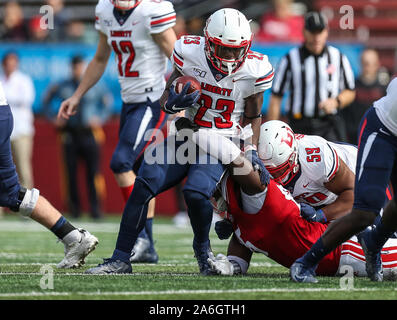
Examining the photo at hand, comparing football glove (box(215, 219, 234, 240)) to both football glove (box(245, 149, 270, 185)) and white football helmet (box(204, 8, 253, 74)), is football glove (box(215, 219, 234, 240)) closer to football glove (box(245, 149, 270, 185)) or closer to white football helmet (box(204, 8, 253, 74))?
football glove (box(245, 149, 270, 185))

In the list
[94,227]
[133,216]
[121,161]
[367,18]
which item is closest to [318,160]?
[133,216]

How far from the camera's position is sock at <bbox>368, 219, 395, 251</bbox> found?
13.4 ft

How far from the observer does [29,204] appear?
4.66 meters

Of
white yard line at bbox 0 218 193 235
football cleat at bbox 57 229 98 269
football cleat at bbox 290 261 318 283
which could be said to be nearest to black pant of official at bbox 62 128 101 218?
white yard line at bbox 0 218 193 235

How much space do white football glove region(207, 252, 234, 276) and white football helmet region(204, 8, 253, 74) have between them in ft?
3.34

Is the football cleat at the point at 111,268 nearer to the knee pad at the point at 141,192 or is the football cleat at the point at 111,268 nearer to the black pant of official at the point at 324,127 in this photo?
the knee pad at the point at 141,192

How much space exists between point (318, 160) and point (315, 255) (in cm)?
73

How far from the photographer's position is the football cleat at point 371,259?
416cm

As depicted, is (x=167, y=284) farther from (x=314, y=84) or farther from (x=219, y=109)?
(x=314, y=84)

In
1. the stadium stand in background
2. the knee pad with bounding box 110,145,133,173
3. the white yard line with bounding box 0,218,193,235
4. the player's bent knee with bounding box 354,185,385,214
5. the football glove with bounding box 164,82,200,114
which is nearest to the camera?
the player's bent knee with bounding box 354,185,385,214

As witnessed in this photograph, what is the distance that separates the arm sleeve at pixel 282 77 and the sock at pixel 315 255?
332 cm

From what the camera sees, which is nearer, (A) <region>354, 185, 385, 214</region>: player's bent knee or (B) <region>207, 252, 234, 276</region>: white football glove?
(A) <region>354, 185, 385, 214</region>: player's bent knee

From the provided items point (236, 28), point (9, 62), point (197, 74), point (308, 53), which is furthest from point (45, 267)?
point (9, 62)

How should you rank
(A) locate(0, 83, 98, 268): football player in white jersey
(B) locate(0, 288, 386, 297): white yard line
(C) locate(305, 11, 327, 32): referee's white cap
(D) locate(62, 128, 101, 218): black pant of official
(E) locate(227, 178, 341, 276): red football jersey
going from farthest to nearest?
(D) locate(62, 128, 101, 218): black pant of official, (C) locate(305, 11, 327, 32): referee's white cap, (A) locate(0, 83, 98, 268): football player in white jersey, (E) locate(227, 178, 341, 276): red football jersey, (B) locate(0, 288, 386, 297): white yard line
